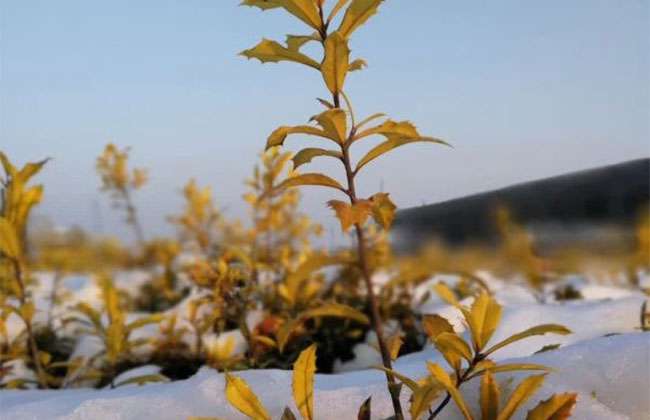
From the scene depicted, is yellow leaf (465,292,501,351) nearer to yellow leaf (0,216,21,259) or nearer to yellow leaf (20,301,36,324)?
yellow leaf (0,216,21,259)

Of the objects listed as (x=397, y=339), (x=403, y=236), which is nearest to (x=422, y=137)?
(x=397, y=339)

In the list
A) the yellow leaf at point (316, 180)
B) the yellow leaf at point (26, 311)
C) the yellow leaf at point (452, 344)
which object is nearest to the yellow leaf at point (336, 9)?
the yellow leaf at point (316, 180)

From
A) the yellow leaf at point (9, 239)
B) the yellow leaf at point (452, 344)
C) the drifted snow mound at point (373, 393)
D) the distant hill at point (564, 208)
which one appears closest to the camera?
the yellow leaf at point (452, 344)

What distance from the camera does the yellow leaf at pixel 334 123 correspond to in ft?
2.51

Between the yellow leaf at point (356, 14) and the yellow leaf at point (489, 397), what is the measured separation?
0.49 metres

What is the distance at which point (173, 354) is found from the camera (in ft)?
7.07

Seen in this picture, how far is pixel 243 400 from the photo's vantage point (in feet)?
2.86

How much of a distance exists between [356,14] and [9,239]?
1.05 m

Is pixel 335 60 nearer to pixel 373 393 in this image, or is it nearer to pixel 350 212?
pixel 350 212

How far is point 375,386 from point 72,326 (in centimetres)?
223

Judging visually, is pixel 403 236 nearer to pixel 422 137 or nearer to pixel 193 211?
pixel 422 137

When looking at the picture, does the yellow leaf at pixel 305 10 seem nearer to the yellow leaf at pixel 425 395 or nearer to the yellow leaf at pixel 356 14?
the yellow leaf at pixel 356 14

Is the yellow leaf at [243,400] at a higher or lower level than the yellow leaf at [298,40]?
lower

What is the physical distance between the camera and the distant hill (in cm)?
158
